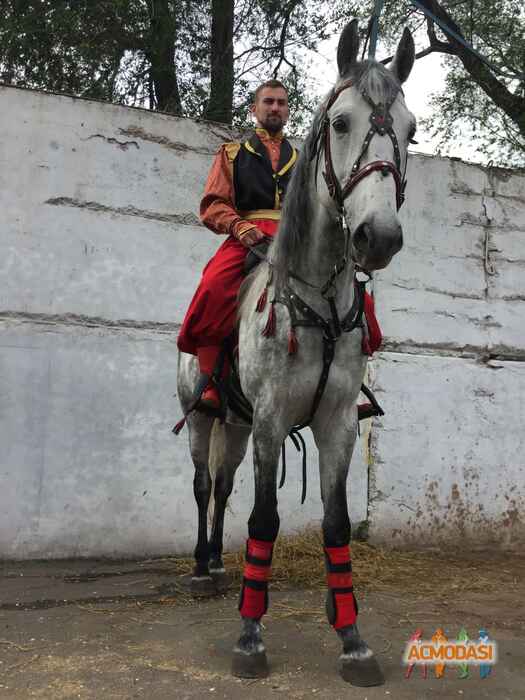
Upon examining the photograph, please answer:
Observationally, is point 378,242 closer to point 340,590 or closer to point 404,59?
point 404,59

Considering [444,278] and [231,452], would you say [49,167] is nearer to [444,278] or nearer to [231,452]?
[231,452]

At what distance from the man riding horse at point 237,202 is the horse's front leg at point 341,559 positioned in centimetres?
77

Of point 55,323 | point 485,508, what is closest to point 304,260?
point 55,323

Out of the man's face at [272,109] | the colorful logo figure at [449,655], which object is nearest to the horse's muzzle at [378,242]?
the man's face at [272,109]

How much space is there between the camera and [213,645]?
2.95m

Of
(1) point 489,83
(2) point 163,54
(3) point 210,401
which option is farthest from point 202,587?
(1) point 489,83

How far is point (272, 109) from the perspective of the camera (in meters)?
3.28

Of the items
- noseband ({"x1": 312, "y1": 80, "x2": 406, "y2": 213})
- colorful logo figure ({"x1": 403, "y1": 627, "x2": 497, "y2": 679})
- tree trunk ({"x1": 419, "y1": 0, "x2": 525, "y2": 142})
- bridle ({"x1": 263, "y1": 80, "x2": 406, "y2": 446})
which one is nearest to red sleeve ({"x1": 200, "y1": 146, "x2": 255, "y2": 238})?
bridle ({"x1": 263, "y1": 80, "x2": 406, "y2": 446})

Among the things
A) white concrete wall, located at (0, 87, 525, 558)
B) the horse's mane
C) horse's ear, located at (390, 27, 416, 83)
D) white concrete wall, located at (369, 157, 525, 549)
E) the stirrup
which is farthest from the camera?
white concrete wall, located at (369, 157, 525, 549)

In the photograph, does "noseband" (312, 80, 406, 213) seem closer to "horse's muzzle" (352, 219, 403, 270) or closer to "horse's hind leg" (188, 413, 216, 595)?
"horse's muzzle" (352, 219, 403, 270)

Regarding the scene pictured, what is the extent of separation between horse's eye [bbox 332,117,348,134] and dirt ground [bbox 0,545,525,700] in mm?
1989

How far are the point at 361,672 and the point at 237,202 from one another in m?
2.10

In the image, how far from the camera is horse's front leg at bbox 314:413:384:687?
253 cm

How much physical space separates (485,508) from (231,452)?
8.12 feet
